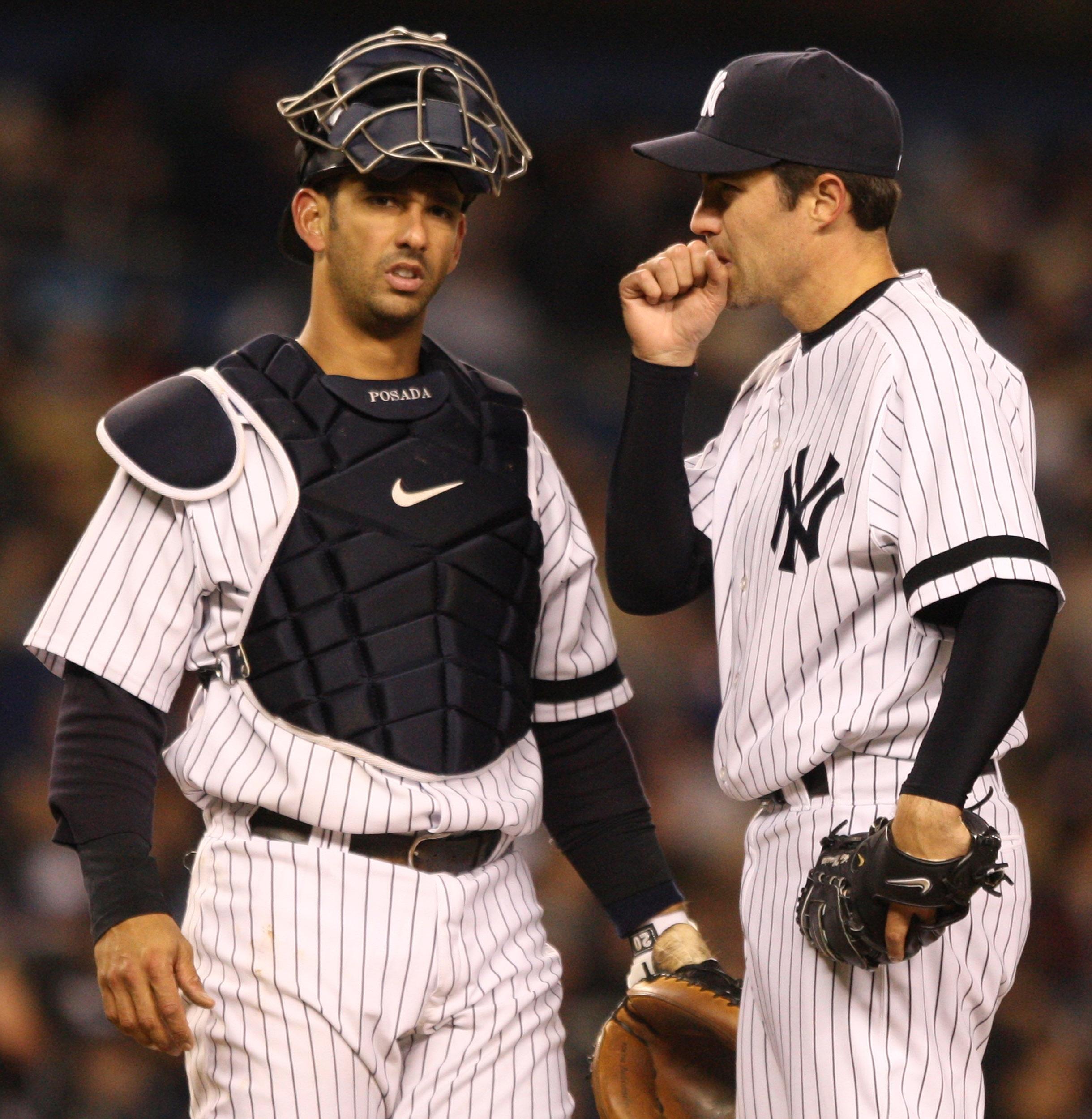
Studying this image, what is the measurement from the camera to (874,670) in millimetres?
1771

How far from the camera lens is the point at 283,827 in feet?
6.19

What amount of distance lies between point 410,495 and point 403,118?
1.52 ft

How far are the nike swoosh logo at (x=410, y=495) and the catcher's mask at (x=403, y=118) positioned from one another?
38 cm

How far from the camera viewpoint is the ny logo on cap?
205cm

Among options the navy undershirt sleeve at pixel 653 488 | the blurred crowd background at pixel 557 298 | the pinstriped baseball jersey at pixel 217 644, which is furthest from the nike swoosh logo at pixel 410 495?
the blurred crowd background at pixel 557 298

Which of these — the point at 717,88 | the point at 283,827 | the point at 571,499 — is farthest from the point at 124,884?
the point at 717,88

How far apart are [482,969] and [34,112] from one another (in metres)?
3.52

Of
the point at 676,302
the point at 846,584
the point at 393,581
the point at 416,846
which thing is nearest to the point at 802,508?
the point at 846,584

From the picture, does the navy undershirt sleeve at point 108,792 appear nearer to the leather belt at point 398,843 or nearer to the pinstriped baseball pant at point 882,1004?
the leather belt at point 398,843

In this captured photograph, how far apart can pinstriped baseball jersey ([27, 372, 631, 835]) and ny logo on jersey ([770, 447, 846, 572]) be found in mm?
458

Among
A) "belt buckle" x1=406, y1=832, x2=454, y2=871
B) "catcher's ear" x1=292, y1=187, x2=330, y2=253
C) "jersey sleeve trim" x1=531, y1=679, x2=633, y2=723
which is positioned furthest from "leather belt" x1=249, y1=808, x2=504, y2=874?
"catcher's ear" x1=292, y1=187, x2=330, y2=253

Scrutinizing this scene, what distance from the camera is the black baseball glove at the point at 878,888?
1586 millimetres

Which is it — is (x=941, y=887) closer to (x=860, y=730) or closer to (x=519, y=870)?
(x=860, y=730)

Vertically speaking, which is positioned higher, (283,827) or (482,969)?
(283,827)
